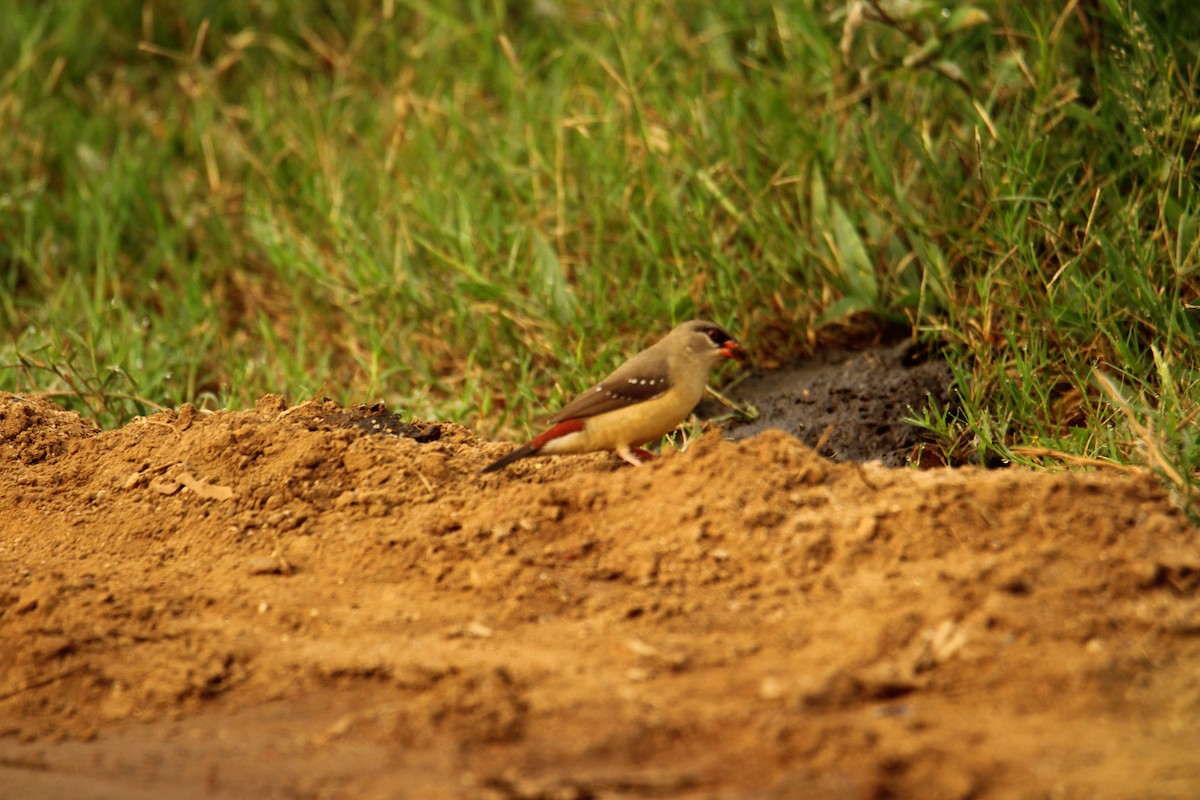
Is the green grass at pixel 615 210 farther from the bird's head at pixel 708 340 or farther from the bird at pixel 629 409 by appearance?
the bird at pixel 629 409

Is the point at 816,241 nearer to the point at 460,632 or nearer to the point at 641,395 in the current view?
the point at 641,395

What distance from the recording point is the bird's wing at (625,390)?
Result: 14.8 ft

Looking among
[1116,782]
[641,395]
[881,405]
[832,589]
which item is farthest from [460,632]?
[881,405]

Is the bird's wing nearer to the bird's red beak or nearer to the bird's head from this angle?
the bird's head

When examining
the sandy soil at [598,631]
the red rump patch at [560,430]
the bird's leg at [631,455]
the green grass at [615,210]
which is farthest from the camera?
the green grass at [615,210]

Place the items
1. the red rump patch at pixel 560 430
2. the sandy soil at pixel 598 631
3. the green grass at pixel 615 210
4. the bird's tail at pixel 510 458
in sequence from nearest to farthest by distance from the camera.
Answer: the sandy soil at pixel 598 631, the bird's tail at pixel 510 458, the red rump patch at pixel 560 430, the green grass at pixel 615 210

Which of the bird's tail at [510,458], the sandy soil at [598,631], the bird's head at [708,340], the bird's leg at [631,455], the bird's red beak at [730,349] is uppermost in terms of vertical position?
the bird's head at [708,340]

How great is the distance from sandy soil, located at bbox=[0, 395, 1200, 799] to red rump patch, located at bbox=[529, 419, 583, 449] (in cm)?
14

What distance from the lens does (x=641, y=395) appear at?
4.56 metres

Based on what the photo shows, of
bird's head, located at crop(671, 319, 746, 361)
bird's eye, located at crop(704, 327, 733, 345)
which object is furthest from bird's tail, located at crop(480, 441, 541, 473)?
bird's eye, located at crop(704, 327, 733, 345)

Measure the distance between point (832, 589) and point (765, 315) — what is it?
2734 mm

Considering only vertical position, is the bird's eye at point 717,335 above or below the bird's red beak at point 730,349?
above

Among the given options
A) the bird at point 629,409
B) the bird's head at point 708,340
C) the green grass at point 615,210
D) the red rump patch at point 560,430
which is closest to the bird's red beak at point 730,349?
the bird's head at point 708,340

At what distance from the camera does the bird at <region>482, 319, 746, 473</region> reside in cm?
450
